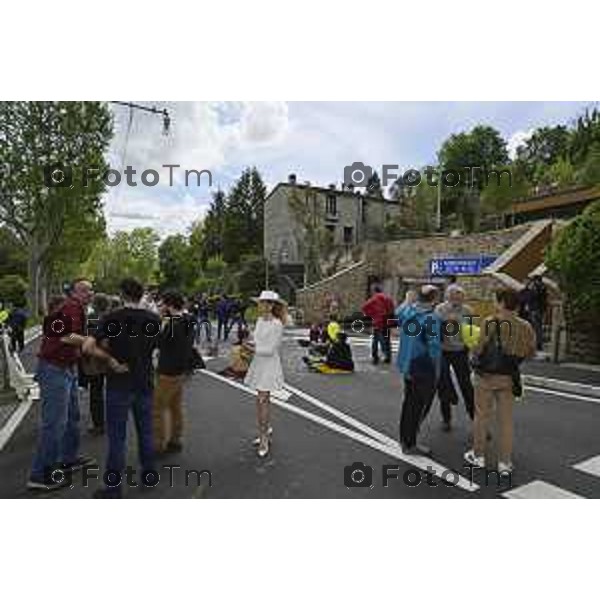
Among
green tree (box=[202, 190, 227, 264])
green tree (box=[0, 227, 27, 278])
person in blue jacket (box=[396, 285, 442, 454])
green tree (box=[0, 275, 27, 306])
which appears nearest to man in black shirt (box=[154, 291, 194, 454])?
person in blue jacket (box=[396, 285, 442, 454])

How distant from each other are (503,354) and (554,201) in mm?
22480

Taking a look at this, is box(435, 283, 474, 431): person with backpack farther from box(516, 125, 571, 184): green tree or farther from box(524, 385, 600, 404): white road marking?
box(516, 125, 571, 184): green tree

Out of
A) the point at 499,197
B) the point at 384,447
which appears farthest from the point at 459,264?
the point at 384,447

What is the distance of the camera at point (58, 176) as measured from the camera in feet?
83.4

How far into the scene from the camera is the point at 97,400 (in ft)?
22.9

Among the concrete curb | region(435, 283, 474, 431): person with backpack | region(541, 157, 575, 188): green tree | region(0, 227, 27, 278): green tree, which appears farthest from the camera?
region(0, 227, 27, 278): green tree

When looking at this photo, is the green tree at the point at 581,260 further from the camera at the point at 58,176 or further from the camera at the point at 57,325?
the camera at the point at 58,176

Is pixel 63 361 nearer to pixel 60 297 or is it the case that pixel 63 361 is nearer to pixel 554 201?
pixel 60 297

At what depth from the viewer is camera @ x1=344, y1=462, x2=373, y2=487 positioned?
16.9 ft

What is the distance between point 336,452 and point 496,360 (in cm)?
186

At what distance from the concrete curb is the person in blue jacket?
4681mm

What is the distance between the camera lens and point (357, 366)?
40.0 feet

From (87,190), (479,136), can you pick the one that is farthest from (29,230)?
(479,136)
